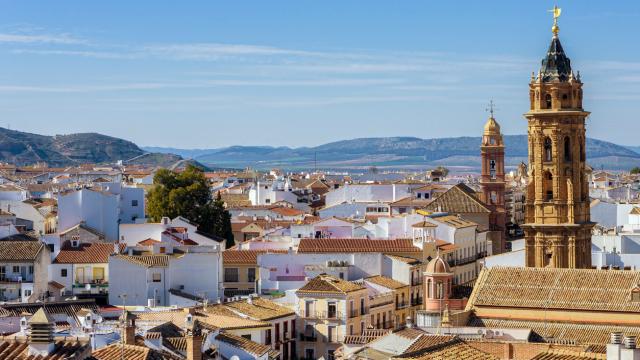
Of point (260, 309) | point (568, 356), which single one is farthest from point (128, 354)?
point (260, 309)

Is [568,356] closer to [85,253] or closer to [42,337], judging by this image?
[42,337]

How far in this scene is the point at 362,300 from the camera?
61094mm

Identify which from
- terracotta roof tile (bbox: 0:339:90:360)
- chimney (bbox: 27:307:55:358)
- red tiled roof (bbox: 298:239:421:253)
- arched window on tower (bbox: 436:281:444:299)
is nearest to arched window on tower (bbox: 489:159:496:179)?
red tiled roof (bbox: 298:239:421:253)

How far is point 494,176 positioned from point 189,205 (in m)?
21.5

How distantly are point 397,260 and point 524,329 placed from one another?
1775 centimetres

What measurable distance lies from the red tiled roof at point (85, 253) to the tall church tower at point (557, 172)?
17.5 metres

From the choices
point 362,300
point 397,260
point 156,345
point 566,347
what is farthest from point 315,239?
point 156,345

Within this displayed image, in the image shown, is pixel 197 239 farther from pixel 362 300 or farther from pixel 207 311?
pixel 207 311

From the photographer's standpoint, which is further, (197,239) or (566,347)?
(197,239)

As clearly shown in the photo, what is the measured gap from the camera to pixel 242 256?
70.0 m

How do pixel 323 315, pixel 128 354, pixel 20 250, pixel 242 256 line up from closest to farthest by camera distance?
pixel 128 354 < pixel 323 315 < pixel 20 250 < pixel 242 256

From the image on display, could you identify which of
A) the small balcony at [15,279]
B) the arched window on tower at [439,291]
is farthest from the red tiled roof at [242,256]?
the arched window on tower at [439,291]

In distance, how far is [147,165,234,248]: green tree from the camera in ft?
283

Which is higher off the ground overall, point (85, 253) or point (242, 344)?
point (85, 253)
